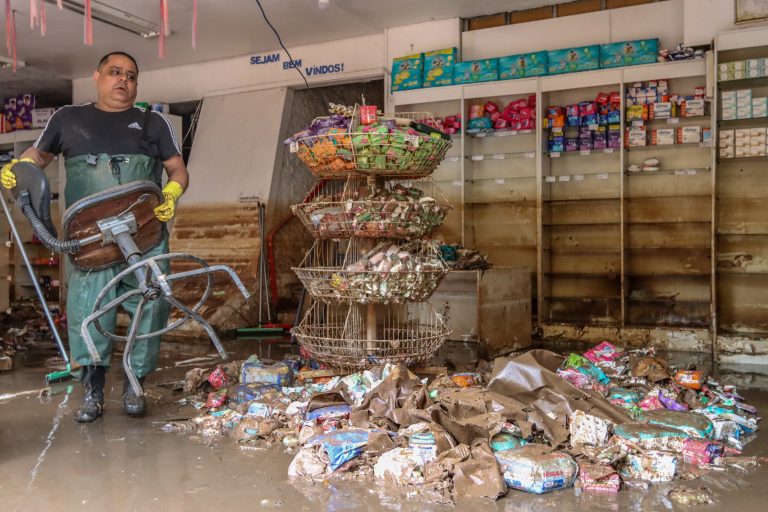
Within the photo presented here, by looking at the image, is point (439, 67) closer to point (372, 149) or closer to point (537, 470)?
point (372, 149)

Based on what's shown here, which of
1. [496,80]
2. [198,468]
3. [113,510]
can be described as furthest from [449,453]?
[496,80]

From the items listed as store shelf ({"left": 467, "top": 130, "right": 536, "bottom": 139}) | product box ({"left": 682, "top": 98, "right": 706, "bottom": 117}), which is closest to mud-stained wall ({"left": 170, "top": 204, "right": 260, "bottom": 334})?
store shelf ({"left": 467, "top": 130, "right": 536, "bottom": 139})

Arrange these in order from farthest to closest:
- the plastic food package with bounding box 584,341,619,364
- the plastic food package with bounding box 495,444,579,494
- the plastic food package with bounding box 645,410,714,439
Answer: the plastic food package with bounding box 584,341,619,364, the plastic food package with bounding box 645,410,714,439, the plastic food package with bounding box 495,444,579,494

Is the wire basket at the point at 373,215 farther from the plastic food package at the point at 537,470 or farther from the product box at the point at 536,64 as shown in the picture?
the product box at the point at 536,64

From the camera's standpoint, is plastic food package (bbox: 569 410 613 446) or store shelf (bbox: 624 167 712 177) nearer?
plastic food package (bbox: 569 410 613 446)

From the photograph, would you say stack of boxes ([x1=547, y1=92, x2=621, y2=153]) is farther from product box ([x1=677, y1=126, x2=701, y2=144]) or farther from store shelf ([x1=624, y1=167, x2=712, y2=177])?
product box ([x1=677, y1=126, x2=701, y2=144])

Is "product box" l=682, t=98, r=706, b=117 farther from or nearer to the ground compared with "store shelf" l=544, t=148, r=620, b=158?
farther from the ground

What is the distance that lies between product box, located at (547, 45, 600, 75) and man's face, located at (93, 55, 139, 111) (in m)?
4.29

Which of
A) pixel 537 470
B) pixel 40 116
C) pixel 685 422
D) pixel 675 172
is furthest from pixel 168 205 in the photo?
pixel 40 116

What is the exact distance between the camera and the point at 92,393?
3.56 m

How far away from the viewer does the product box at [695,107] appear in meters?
6.09

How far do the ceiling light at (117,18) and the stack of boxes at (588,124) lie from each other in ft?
15.1

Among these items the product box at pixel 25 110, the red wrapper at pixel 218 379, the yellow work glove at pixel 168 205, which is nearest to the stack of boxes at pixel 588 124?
the red wrapper at pixel 218 379

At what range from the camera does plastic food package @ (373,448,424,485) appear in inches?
99.0
